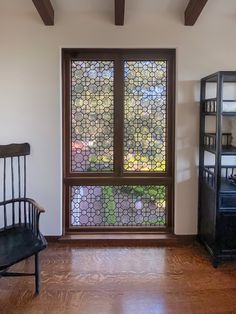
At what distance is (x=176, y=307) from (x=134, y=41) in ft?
8.17

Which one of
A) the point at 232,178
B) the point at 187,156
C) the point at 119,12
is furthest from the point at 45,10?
the point at 232,178

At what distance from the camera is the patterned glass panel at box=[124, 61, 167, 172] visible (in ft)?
12.0

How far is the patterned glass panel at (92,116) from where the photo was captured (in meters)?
3.66

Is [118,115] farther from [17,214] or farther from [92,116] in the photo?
[17,214]

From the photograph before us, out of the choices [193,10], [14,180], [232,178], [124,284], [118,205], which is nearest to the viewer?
[124,284]

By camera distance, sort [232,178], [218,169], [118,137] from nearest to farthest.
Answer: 1. [218,169]
2. [232,178]
3. [118,137]

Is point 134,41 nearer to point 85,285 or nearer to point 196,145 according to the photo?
point 196,145

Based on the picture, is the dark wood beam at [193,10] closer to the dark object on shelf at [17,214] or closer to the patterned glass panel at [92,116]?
the patterned glass panel at [92,116]

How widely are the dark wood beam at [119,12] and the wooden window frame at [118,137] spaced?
295mm

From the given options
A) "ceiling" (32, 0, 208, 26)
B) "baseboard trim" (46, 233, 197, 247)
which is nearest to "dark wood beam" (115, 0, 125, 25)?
"ceiling" (32, 0, 208, 26)

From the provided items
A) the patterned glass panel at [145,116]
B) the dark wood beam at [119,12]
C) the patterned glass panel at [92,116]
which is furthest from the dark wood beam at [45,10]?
the patterned glass panel at [145,116]

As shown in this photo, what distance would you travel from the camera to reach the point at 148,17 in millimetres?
3488

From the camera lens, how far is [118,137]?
371cm

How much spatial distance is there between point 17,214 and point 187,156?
188cm
